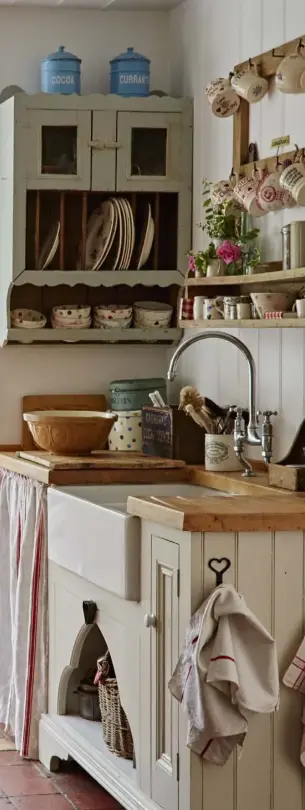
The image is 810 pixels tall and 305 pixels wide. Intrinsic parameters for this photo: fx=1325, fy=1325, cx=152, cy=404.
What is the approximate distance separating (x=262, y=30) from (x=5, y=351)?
150 cm

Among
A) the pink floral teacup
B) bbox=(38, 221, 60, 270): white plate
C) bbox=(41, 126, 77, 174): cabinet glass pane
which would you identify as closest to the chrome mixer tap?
the pink floral teacup

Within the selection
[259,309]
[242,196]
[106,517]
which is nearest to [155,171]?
[242,196]

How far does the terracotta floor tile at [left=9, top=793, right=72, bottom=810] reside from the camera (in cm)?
354

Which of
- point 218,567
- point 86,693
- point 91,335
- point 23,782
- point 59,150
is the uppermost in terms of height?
point 59,150

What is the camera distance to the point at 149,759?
3131 mm

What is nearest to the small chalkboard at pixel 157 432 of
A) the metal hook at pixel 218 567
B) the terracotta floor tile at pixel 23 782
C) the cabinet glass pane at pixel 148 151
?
the cabinet glass pane at pixel 148 151

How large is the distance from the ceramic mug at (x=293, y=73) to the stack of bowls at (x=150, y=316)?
1345mm

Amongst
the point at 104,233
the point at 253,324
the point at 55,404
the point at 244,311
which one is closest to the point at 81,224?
the point at 104,233

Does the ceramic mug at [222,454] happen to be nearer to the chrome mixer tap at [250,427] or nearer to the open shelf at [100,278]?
the chrome mixer tap at [250,427]

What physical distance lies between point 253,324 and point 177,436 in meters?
0.66

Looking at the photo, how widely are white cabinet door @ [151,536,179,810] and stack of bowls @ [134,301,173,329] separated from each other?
1706mm

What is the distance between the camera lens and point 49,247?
4539 mm

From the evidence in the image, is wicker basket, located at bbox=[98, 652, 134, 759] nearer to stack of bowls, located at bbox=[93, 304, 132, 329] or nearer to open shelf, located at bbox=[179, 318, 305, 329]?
open shelf, located at bbox=[179, 318, 305, 329]

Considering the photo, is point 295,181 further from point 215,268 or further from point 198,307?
point 198,307
